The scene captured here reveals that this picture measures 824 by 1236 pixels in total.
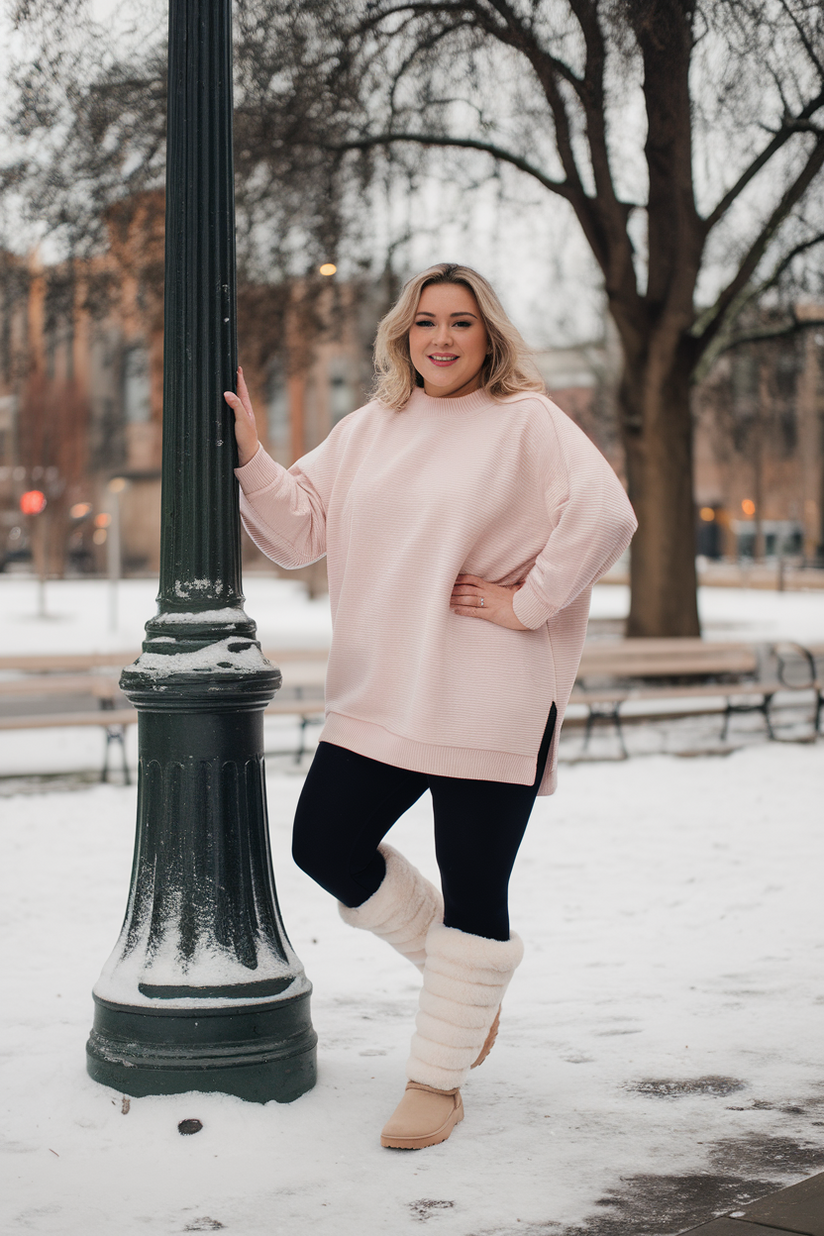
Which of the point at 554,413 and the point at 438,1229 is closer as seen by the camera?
the point at 438,1229

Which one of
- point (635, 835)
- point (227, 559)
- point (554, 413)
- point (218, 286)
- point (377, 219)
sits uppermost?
point (377, 219)

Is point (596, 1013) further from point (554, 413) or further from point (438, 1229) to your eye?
point (554, 413)

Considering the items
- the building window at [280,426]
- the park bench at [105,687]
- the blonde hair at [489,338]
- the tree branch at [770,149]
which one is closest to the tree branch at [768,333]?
the tree branch at [770,149]

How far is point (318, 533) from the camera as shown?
3.54 meters

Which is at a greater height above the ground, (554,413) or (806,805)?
(554,413)

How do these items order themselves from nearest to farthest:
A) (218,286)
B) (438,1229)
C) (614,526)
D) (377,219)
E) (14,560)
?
(438,1229)
(614,526)
(218,286)
(377,219)
(14,560)

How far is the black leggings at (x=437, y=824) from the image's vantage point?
323 centimetres

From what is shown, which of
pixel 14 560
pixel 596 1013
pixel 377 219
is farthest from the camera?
pixel 14 560

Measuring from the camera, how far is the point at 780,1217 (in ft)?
8.89

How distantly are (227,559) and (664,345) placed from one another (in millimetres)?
10287

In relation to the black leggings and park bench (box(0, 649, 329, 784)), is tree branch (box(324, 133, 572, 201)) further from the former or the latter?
the black leggings

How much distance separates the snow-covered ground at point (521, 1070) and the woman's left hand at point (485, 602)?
1.17m

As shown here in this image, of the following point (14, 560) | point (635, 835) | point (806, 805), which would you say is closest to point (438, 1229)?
point (635, 835)

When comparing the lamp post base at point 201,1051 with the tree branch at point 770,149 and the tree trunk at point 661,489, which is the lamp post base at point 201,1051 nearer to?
Answer: the tree branch at point 770,149
